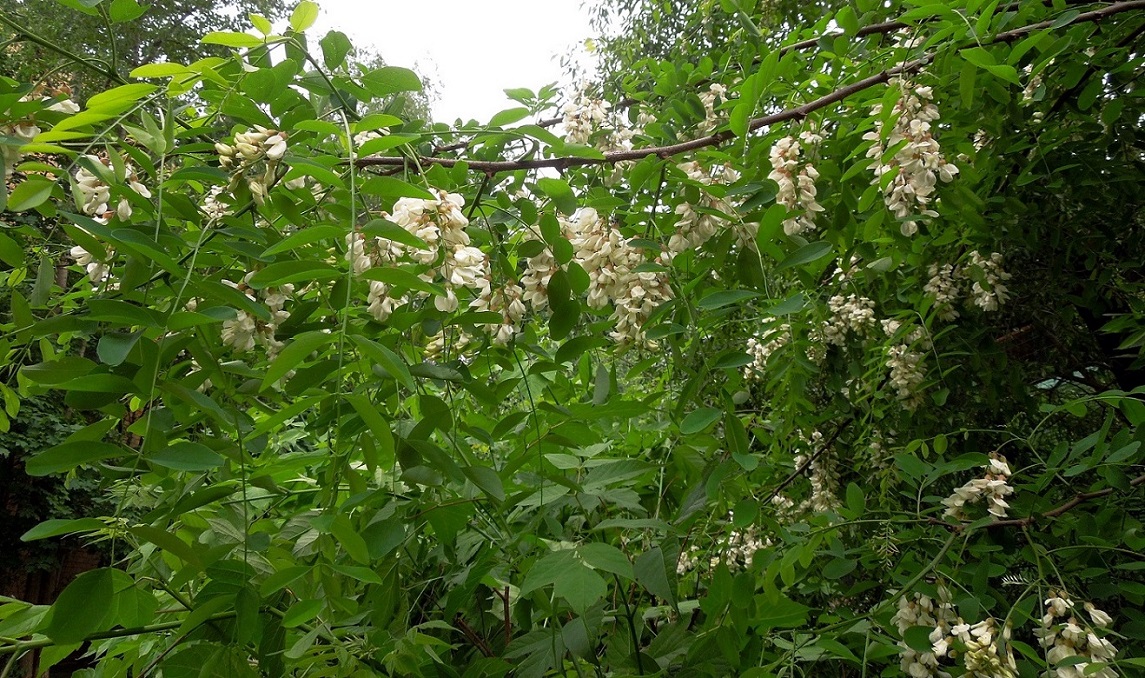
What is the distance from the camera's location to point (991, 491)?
1.11m

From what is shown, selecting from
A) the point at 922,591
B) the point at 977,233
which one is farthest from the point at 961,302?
the point at 922,591

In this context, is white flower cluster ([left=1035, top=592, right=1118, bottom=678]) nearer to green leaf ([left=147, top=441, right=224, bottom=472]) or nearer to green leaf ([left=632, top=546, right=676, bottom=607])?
green leaf ([left=632, top=546, right=676, bottom=607])

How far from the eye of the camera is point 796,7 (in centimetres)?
239

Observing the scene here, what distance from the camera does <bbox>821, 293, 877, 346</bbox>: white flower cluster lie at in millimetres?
1755

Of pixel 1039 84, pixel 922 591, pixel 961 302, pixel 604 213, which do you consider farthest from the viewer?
pixel 961 302

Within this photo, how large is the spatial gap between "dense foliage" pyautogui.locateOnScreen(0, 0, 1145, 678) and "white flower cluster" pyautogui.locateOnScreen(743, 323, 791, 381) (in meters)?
0.31

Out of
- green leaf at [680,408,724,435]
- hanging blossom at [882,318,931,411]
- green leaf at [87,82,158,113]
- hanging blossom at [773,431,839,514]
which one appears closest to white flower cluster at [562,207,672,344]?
green leaf at [680,408,724,435]

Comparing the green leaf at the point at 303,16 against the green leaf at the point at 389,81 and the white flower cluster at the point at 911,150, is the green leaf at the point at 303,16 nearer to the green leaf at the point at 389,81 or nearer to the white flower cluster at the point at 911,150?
the green leaf at the point at 389,81

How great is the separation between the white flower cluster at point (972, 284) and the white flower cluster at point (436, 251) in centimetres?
126

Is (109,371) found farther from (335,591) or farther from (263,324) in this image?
(335,591)

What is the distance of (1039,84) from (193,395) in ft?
4.88

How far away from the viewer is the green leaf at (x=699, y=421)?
78cm

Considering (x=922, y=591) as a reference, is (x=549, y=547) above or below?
above

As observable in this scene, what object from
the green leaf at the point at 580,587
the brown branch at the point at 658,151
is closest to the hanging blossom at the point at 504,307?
the brown branch at the point at 658,151
